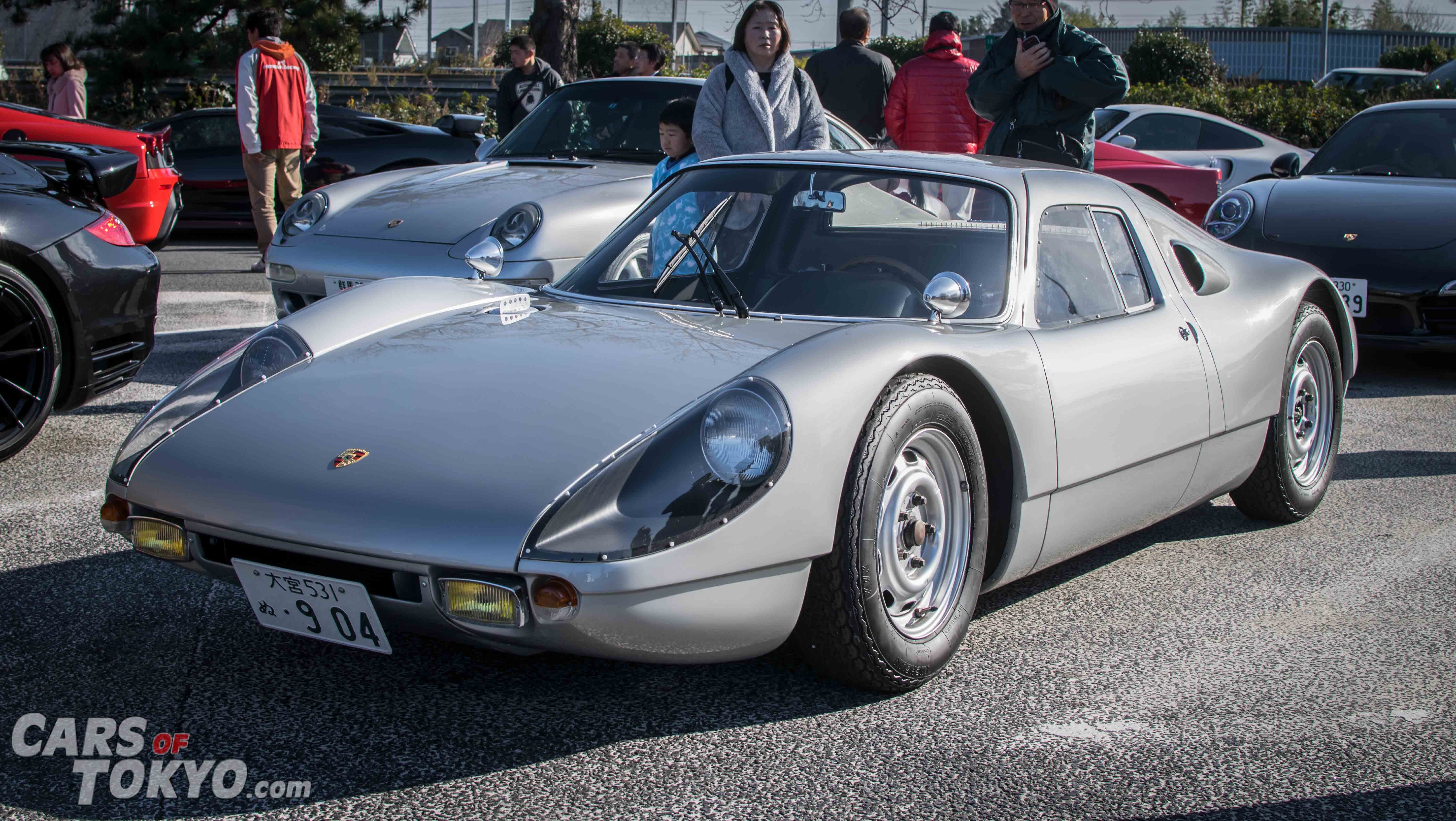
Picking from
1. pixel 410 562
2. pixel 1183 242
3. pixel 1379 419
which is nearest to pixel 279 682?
pixel 410 562

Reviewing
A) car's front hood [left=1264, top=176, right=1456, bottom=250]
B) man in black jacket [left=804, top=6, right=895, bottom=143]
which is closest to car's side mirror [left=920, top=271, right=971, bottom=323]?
car's front hood [left=1264, top=176, right=1456, bottom=250]

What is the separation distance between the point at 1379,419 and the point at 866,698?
4.07m

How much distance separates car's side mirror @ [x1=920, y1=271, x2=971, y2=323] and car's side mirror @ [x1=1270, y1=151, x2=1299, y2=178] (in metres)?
5.35

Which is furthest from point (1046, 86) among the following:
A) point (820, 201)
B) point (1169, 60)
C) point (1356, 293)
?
point (1169, 60)

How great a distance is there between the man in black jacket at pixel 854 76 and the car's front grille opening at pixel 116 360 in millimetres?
4580

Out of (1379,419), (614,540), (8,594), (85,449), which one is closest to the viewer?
(614,540)

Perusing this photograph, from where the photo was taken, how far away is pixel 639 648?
8.09 ft

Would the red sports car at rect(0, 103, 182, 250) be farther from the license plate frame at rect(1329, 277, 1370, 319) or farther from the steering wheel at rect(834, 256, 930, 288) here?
the license plate frame at rect(1329, 277, 1370, 319)

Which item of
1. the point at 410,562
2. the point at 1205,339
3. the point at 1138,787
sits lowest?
the point at 1138,787

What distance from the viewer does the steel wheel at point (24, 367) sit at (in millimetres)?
4504

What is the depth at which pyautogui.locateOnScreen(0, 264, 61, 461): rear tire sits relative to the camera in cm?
450

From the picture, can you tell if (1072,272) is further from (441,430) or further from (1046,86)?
(1046,86)

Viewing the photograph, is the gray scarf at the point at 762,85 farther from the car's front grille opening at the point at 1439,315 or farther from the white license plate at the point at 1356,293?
the car's front grille opening at the point at 1439,315

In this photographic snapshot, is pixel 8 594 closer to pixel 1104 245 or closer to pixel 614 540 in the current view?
pixel 614 540
